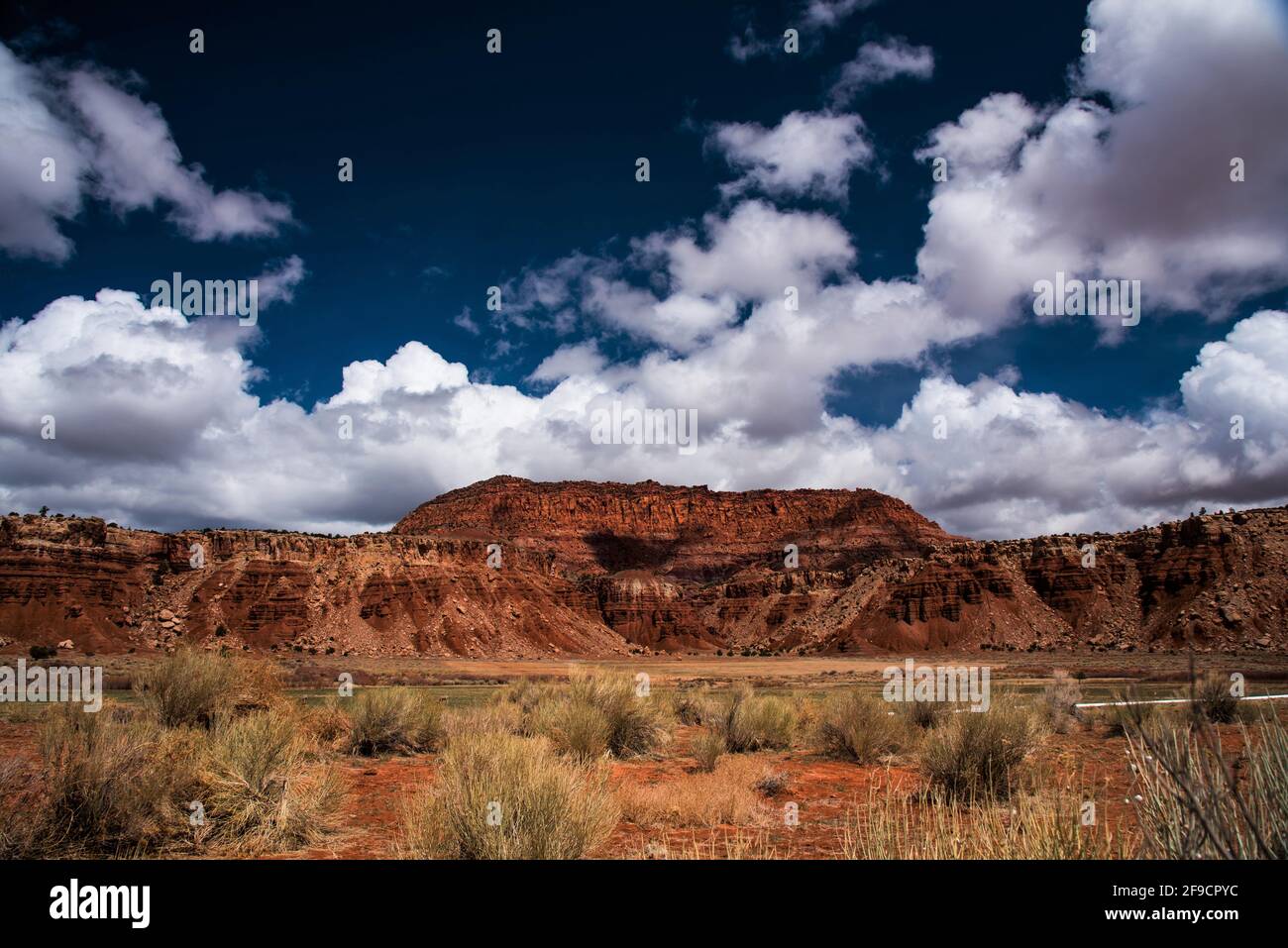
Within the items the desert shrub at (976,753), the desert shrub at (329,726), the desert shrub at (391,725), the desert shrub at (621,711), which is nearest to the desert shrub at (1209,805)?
the desert shrub at (976,753)

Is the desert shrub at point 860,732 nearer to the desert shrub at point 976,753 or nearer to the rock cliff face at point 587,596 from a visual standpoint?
the desert shrub at point 976,753

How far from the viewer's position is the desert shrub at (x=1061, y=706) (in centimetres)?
1719

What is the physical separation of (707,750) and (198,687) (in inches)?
359

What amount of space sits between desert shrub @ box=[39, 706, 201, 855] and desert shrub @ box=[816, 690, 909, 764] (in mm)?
11305

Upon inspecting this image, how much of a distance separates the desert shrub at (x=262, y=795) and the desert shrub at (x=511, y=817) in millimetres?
2161

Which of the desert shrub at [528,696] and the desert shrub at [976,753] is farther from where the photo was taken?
the desert shrub at [528,696]

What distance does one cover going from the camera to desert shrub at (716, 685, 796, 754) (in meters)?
15.8

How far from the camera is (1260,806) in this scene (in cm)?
325

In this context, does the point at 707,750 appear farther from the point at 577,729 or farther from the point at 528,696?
the point at 528,696

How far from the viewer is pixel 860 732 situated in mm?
14164

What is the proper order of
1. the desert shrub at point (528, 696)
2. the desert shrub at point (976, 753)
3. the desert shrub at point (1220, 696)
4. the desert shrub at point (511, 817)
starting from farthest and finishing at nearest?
1. the desert shrub at point (528, 696)
2. the desert shrub at point (1220, 696)
3. the desert shrub at point (976, 753)
4. the desert shrub at point (511, 817)

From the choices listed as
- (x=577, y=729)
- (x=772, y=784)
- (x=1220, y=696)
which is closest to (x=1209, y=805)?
(x=772, y=784)
